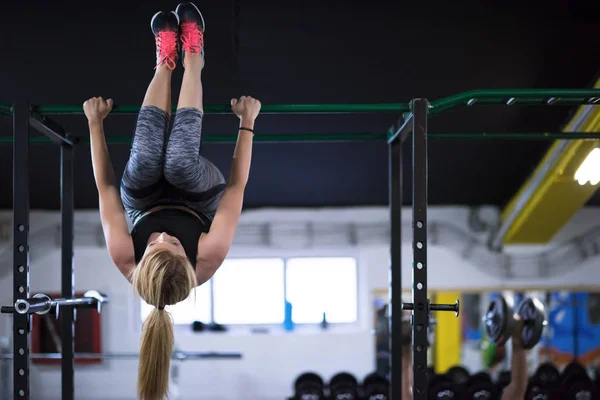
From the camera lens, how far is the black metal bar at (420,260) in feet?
6.18

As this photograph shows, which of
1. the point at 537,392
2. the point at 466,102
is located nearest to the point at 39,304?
the point at 466,102

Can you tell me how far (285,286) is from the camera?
6500 mm

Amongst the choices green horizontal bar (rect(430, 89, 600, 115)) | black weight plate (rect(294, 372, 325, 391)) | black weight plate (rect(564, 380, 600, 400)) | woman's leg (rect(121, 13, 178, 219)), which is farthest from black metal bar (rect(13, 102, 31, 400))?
black weight plate (rect(564, 380, 600, 400))

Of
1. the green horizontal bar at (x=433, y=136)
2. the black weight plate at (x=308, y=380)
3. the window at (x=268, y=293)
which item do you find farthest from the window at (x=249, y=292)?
the green horizontal bar at (x=433, y=136)

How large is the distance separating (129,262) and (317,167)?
12.4ft

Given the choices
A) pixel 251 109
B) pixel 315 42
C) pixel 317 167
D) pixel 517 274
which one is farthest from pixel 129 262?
pixel 517 274

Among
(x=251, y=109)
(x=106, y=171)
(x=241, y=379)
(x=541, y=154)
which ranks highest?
(x=541, y=154)

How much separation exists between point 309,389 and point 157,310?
3670 mm

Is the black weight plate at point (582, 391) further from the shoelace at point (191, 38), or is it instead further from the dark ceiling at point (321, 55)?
the shoelace at point (191, 38)

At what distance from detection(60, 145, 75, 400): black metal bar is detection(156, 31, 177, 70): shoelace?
0.65 metres

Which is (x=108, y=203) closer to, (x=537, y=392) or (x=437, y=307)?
(x=437, y=307)

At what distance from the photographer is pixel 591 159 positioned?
479 cm

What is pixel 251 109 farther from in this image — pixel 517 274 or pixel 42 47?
pixel 517 274

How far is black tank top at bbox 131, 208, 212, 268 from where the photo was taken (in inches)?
79.0
